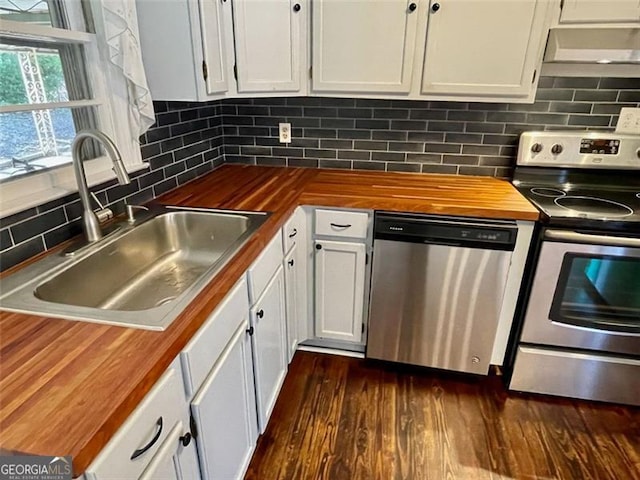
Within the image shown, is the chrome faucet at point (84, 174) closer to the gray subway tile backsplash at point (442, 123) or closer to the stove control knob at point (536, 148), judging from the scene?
the gray subway tile backsplash at point (442, 123)

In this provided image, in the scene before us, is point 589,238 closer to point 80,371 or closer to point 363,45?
point 363,45

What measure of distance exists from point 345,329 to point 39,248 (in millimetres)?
1411

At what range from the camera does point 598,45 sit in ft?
5.40

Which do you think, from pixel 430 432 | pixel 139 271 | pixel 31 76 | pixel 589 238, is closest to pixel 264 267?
pixel 139 271

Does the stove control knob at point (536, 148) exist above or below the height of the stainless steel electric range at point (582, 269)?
above

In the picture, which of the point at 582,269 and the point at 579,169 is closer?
the point at 582,269

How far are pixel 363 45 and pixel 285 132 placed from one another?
70 cm

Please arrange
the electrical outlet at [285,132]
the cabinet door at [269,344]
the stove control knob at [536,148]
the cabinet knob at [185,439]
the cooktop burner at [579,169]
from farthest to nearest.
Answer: the electrical outlet at [285,132], the stove control knob at [536,148], the cooktop burner at [579,169], the cabinet door at [269,344], the cabinet knob at [185,439]

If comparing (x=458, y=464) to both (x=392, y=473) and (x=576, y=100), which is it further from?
(x=576, y=100)

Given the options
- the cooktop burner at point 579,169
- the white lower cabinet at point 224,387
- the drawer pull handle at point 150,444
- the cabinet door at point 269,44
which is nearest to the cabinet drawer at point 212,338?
the white lower cabinet at point 224,387

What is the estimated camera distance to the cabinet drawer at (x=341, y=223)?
6.13ft

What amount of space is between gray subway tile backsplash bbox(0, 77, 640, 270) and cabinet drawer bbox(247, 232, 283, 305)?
63 centimetres

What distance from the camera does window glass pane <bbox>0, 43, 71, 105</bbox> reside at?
1.16 metres

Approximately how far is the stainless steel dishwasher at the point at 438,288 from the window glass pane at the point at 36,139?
125cm
